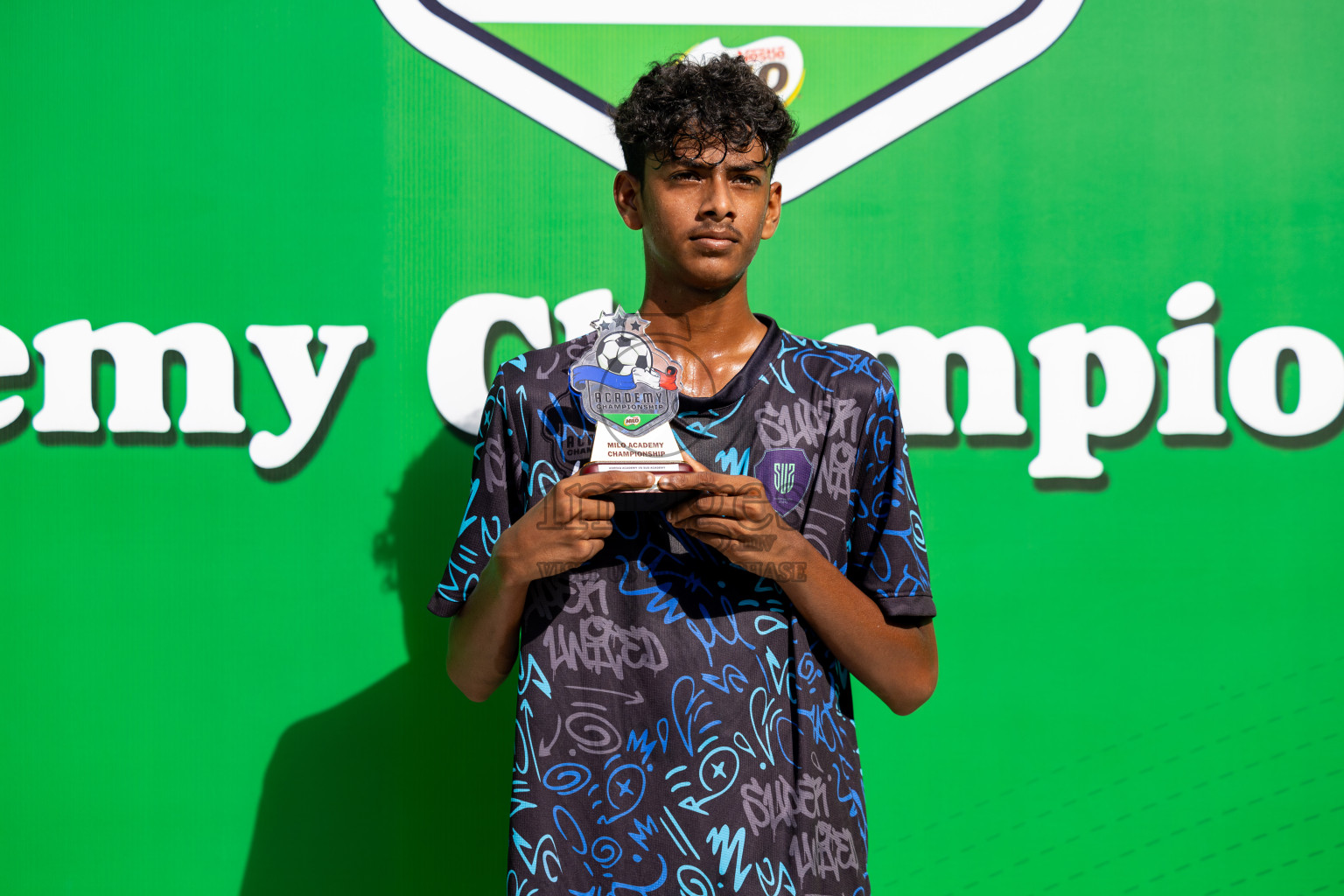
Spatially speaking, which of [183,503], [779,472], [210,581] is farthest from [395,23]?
[779,472]

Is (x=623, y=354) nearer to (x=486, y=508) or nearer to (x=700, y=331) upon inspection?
(x=700, y=331)

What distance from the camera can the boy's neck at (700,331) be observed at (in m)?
1.25

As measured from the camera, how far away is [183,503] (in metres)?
1.88

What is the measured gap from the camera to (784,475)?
47.5 inches

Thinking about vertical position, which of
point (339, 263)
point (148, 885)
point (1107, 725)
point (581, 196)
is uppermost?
point (581, 196)

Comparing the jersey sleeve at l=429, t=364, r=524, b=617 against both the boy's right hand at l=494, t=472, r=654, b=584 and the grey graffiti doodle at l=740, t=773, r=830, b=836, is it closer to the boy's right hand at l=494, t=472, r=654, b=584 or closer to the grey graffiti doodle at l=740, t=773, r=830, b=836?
the boy's right hand at l=494, t=472, r=654, b=584

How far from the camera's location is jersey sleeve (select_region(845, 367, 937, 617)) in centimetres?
120

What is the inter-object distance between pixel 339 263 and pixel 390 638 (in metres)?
0.77

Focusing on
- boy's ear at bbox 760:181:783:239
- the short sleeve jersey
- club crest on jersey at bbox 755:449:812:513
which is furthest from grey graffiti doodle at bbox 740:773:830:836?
boy's ear at bbox 760:181:783:239

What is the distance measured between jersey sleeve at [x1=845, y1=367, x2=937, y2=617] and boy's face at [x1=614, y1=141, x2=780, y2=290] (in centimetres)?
27

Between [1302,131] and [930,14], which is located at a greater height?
[930,14]

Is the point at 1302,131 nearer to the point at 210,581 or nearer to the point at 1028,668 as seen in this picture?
the point at 1028,668

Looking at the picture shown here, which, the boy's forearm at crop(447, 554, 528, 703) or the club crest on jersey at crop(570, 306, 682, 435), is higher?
the club crest on jersey at crop(570, 306, 682, 435)

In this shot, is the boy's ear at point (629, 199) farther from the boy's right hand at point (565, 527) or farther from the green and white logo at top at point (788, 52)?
the green and white logo at top at point (788, 52)
